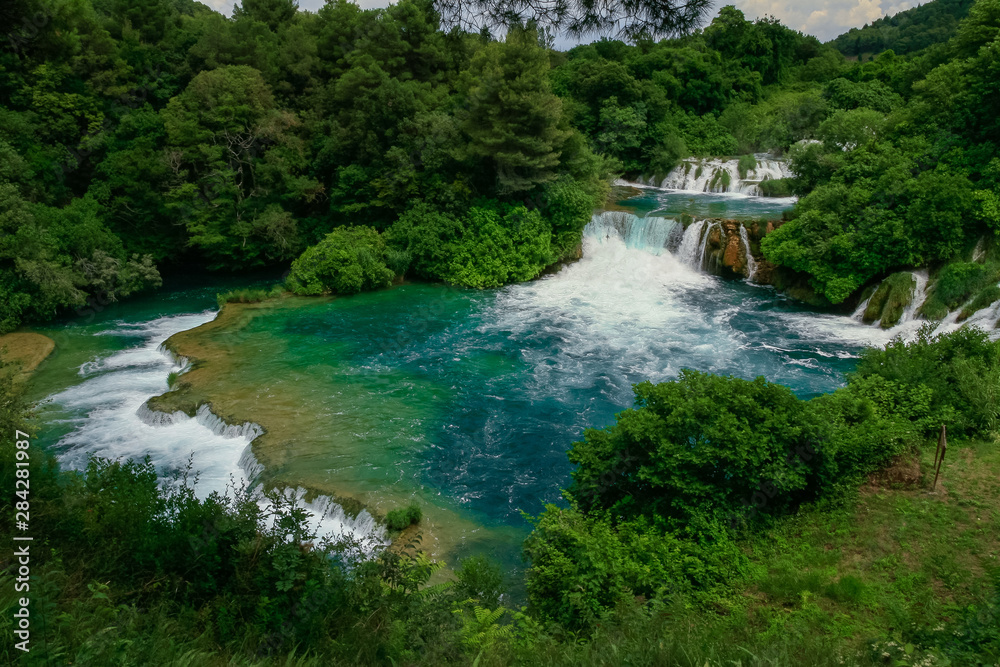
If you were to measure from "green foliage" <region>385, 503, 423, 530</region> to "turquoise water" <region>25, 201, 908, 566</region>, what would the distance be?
0.30 metres

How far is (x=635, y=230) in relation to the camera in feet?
69.0

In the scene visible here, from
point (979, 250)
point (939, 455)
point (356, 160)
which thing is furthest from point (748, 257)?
point (356, 160)

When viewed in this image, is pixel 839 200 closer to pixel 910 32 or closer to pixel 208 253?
pixel 208 253

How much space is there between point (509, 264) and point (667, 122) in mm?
15380

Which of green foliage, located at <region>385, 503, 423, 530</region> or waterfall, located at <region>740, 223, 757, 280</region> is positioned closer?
green foliage, located at <region>385, 503, 423, 530</region>

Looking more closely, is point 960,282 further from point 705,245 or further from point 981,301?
point 705,245

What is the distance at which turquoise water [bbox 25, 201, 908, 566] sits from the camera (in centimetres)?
1001

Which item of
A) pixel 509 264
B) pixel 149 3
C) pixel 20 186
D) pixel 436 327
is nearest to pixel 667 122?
pixel 509 264

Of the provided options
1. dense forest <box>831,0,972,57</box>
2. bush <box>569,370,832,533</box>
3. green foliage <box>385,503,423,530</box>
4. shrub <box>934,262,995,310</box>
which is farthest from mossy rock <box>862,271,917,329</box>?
dense forest <box>831,0,972,57</box>

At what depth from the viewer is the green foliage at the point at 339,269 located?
1905cm

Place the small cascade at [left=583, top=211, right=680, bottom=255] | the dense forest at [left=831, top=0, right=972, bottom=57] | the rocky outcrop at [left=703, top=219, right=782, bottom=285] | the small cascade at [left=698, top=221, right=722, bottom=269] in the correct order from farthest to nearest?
the dense forest at [left=831, top=0, right=972, bottom=57], the small cascade at [left=583, top=211, right=680, bottom=255], the small cascade at [left=698, top=221, right=722, bottom=269], the rocky outcrop at [left=703, top=219, right=782, bottom=285]

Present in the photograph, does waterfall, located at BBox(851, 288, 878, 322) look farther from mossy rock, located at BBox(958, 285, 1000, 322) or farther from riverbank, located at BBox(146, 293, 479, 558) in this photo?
riverbank, located at BBox(146, 293, 479, 558)

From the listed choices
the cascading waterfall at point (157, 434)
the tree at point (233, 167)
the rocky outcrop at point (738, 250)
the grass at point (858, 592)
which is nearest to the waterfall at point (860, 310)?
the rocky outcrop at point (738, 250)

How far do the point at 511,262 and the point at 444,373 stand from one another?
728 cm
